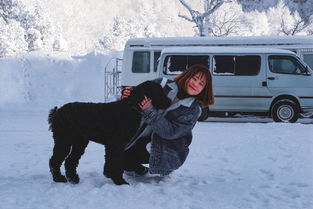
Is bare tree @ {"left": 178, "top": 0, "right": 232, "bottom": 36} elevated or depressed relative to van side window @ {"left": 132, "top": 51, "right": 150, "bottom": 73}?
elevated

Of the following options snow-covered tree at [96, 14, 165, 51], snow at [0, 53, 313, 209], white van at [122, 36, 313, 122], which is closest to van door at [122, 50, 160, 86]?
white van at [122, 36, 313, 122]

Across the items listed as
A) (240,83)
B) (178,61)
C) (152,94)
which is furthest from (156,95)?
(178,61)

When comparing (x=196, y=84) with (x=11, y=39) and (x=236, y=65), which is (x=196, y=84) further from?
(x=11, y=39)

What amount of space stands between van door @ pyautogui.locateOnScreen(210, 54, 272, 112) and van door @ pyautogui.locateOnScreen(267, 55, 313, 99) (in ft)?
0.64

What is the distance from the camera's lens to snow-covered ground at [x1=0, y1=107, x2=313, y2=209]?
368cm

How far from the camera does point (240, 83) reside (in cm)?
1105

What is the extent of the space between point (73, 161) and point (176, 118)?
111 cm

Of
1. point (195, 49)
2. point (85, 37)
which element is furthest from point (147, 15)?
point (195, 49)

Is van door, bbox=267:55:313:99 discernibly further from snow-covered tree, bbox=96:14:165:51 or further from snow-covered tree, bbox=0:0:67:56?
snow-covered tree, bbox=96:14:165:51

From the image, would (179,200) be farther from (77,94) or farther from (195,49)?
(77,94)

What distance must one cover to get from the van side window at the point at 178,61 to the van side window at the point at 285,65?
1.71 metres

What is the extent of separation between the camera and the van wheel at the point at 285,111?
10.8 metres

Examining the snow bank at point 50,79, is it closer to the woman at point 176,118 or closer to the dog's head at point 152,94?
the woman at point 176,118

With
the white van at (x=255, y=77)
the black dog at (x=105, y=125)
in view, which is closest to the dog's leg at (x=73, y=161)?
the black dog at (x=105, y=125)
